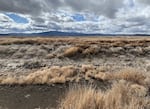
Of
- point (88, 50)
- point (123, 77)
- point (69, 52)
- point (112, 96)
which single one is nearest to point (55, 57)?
point (69, 52)

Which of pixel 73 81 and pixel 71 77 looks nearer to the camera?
pixel 73 81

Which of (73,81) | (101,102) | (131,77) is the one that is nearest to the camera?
(101,102)

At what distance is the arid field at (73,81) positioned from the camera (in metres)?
7.90

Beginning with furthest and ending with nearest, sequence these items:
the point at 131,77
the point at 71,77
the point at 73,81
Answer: the point at 71,77 → the point at 73,81 → the point at 131,77

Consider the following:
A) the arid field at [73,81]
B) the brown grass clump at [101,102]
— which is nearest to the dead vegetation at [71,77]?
the arid field at [73,81]

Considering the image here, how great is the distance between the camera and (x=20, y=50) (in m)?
27.7

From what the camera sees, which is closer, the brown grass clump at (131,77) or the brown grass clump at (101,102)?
the brown grass clump at (101,102)

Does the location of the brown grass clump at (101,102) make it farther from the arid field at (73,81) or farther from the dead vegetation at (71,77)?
the dead vegetation at (71,77)

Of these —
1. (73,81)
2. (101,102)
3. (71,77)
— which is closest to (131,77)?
(73,81)

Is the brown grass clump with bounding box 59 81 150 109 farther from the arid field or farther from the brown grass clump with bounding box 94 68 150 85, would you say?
the brown grass clump with bounding box 94 68 150 85

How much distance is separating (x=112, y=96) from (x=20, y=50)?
67.8ft

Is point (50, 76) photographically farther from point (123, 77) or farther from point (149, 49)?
point (149, 49)

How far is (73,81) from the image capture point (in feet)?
47.8

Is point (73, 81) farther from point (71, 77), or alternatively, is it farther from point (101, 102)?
point (101, 102)
